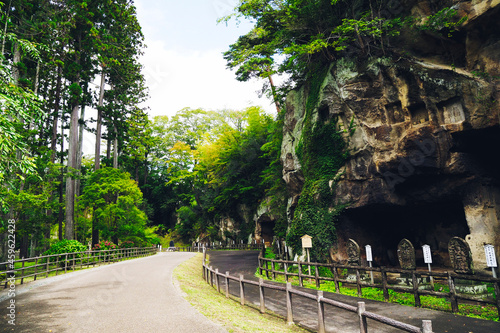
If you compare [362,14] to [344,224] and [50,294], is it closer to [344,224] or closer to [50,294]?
[344,224]

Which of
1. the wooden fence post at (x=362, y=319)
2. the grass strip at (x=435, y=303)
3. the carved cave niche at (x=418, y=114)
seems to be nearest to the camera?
the wooden fence post at (x=362, y=319)

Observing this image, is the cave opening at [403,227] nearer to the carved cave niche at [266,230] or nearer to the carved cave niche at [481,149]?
the carved cave niche at [481,149]

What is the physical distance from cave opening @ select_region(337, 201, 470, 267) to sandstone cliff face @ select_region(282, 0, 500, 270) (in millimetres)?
50

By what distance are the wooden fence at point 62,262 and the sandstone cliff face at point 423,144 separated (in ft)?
44.7

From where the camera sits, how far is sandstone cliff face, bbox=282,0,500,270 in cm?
1207

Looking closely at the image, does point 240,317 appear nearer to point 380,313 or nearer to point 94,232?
point 380,313

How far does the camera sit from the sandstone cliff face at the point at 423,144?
12070 millimetres

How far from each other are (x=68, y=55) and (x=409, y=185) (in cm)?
2361

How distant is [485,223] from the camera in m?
12.1

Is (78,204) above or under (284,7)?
under

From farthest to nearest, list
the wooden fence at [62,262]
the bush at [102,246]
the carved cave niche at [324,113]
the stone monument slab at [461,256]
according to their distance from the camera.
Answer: the bush at [102,246] → the carved cave niche at [324,113] → the wooden fence at [62,262] → the stone monument slab at [461,256]

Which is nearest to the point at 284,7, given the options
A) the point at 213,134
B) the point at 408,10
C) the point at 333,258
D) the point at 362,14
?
the point at 362,14

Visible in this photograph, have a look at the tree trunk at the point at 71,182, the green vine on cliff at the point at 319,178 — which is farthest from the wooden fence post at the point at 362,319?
the tree trunk at the point at 71,182

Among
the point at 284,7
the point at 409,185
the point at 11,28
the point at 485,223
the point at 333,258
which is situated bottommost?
the point at 333,258
